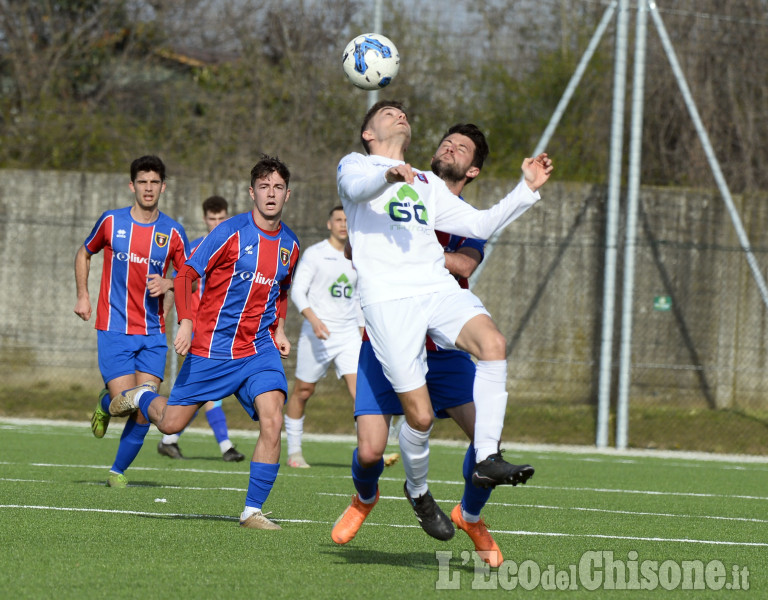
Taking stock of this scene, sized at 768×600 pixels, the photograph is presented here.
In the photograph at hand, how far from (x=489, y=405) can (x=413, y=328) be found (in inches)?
19.3

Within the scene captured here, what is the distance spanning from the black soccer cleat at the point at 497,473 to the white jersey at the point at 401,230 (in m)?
0.86

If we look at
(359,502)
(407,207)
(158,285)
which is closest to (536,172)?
(407,207)

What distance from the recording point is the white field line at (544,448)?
1285cm

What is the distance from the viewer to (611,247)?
533 inches

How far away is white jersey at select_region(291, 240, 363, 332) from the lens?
10.7m

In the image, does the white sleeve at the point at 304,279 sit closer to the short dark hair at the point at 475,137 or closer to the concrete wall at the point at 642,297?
the concrete wall at the point at 642,297

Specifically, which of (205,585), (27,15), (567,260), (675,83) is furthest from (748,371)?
(27,15)

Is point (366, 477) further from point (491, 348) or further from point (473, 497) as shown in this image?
point (491, 348)

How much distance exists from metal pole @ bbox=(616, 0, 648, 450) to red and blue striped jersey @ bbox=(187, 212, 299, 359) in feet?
24.6

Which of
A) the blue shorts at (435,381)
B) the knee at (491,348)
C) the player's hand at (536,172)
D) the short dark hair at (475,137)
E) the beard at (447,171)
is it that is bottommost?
the blue shorts at (435,381)

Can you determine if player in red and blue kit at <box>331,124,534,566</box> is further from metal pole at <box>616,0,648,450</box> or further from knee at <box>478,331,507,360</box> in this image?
metal pole at <box>616,0,648,450</box>

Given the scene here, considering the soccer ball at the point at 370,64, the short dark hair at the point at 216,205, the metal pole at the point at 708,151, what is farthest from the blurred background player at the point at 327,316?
the metal pole at the point at 708,151

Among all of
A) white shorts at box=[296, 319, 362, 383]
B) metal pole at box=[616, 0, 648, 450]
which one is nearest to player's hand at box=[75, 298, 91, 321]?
white shorts at box=[296, 319, 362, 383]

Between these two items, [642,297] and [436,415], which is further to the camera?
[642,297]
